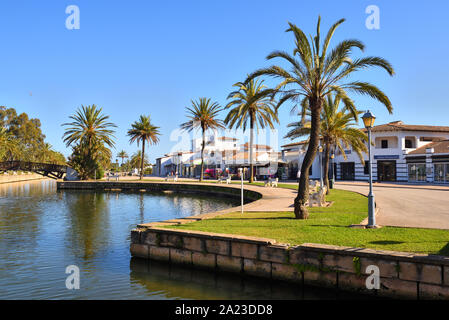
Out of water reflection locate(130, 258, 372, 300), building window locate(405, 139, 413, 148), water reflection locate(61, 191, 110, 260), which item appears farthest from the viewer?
building window locate(405, 139, 413, 148)

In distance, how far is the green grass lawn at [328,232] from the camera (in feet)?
24.9

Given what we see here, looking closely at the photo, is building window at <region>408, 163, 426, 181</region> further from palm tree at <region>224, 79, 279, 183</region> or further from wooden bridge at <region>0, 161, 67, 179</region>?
wooden bridge at <region>0, 161, 67, 179</region>

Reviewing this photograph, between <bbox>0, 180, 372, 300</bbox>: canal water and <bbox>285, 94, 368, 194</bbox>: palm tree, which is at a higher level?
<bbox>285, 94, 368, 194</bbox>: palm tree

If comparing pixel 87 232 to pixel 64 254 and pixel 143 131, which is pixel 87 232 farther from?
pixel 143 131

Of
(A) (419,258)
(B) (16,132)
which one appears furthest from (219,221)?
(B) (16,132)

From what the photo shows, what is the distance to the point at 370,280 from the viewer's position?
6707mm

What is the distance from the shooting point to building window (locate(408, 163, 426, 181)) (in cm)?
4191

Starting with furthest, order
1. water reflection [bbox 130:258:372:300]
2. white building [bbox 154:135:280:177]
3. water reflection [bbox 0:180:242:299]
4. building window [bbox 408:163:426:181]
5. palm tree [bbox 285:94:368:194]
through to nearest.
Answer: white building [bbox 154:135:280:177] → building window [bbox 408:163:426:181] → palm tree [bbox 285:94:368:194] → water reflection [bbox 0:180:242:299] → water reflection [bbox 130:258:372:300]

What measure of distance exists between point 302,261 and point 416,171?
138 ft

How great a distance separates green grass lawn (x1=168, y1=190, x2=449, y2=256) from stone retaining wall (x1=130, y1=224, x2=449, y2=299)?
669mm

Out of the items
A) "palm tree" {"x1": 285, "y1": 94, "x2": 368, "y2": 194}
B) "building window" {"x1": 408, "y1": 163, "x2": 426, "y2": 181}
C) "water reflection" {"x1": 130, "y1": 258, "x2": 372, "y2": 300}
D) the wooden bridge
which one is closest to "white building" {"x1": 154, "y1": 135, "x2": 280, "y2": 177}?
"building window" {"x1": 408, "y1": 163, "x2": 426, "y2": 181}
